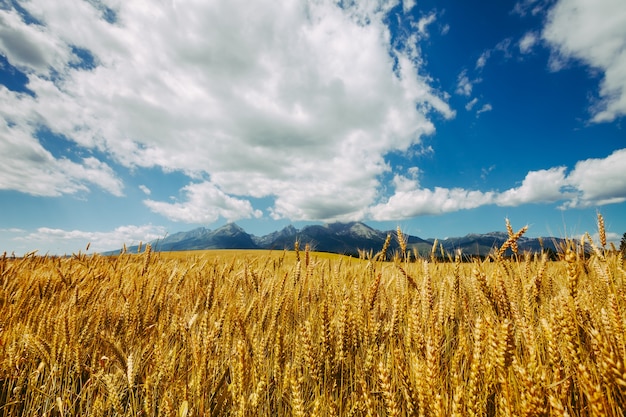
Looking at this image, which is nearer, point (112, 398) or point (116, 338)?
point (112, 398)

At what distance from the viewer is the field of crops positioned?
1.15 m

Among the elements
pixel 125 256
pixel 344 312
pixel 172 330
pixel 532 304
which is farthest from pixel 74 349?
pixel 125 256

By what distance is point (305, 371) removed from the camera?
2.01 metres

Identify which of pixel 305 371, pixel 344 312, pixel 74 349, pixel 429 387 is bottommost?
pixel 305 371

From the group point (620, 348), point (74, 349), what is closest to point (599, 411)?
point (620, 348)

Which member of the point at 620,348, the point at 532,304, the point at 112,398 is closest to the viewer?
the point at 620,348

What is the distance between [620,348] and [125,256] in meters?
7.62

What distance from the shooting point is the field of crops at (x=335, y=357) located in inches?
45.4

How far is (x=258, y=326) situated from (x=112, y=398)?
1081 millimetres

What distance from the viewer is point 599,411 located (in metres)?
0.86

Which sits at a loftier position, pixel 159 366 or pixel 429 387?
pixel 429 387

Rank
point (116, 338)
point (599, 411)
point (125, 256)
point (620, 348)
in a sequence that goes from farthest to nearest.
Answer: point (125, 256)
point (116, 338)
point (620, 348)
point (599, 411)

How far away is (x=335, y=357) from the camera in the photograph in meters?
1.76

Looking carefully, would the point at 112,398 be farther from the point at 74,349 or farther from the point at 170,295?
the point at 170,295
